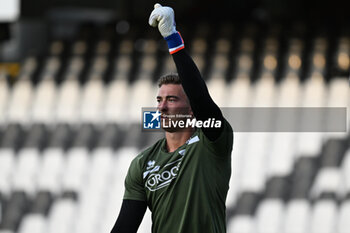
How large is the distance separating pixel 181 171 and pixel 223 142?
0.15 m

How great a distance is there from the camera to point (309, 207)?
15.4 ft

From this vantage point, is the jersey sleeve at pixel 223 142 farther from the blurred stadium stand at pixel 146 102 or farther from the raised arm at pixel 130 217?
the blurred stadium stand at pixel 146 102

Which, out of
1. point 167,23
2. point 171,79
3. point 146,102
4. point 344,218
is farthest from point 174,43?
point 146,102

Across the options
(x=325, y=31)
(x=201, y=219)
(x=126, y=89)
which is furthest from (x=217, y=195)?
(x=325, y=31)

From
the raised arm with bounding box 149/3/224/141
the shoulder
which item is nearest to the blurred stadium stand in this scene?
the shoulder

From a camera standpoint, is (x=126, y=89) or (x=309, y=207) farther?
(x=126, y=89)

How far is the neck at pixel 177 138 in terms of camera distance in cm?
178

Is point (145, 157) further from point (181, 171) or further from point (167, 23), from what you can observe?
point (167, 23)

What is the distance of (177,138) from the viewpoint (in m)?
1.78

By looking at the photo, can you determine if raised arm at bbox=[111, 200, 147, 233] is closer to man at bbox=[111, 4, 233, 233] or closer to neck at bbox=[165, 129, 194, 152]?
man at bbox=[111, 4, 233, 233]

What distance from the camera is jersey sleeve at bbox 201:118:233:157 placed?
163 centimetres

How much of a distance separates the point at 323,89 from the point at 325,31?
0.86 meters

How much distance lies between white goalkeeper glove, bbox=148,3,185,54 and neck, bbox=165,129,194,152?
27 cm

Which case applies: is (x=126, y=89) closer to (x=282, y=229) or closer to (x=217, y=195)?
(x=282, y=229)
